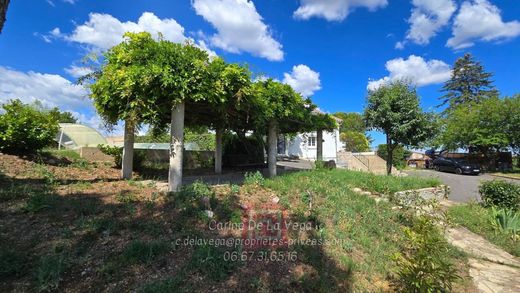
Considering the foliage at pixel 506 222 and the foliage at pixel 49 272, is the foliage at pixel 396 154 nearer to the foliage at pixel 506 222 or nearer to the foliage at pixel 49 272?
the foliage at pixel 506 222

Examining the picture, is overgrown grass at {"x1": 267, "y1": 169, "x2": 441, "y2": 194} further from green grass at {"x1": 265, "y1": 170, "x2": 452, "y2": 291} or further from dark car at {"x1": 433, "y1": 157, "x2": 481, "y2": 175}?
dark car at {"x1": 433, "y1": 157, "x2": 481, "y2": 175}

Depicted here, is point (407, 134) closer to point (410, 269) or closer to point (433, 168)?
point (410, 269)

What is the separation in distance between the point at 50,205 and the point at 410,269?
5.46 m

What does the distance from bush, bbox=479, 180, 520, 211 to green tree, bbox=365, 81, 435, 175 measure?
4.42 meters

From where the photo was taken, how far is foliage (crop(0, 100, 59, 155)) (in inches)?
336

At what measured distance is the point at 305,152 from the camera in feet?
87.0

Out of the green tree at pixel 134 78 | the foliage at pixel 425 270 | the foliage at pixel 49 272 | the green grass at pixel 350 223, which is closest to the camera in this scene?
the foliage at pixel 49 272

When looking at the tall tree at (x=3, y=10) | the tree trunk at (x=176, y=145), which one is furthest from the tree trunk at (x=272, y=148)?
the tall tree at (x=3, y=10)

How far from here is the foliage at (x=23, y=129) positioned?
→ 336 inches

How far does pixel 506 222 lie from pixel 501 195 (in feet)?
6.56

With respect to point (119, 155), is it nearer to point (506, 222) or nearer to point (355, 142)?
point (506, 222)

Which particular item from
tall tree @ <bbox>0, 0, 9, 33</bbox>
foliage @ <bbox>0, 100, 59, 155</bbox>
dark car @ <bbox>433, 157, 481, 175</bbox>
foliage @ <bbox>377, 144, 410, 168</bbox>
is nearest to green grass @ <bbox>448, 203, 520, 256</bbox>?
tall tree @ <bbox>0, 0, 9, 33</bbox>

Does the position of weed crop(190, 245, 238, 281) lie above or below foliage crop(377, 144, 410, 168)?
below

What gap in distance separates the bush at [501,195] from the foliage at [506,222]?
61.1 inches
